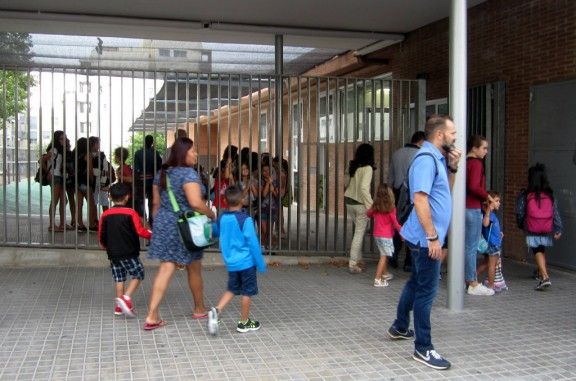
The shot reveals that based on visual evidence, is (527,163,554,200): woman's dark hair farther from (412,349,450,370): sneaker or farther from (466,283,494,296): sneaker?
(412,349,450,370): sneaker

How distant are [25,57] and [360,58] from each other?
6596 millimetres

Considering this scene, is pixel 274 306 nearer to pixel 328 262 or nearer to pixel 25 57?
pixel 328 262

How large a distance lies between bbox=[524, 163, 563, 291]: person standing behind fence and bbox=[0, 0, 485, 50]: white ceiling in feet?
11.4

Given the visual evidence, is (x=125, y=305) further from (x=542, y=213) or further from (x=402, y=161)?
(x=542, y=213)

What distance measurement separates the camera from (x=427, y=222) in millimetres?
4371

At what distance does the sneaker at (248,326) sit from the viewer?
17.6 ft

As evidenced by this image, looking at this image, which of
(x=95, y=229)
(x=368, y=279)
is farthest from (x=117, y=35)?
(x=368, y=279)

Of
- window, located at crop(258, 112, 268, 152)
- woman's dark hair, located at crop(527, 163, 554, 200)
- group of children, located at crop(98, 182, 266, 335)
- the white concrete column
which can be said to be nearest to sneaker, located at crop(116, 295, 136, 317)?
group of children, located at crop(98, 182, 266, 335)

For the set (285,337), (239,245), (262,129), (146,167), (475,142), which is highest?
(262,129)

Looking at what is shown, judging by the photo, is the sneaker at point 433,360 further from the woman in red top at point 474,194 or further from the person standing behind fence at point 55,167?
the person standing behind fence at point 55,167

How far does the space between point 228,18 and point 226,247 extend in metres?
5.81

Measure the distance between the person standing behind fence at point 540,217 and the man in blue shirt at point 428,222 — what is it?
2.75 meters

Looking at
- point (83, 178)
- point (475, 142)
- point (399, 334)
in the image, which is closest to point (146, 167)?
point (83, 178)

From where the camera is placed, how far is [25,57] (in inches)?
408
